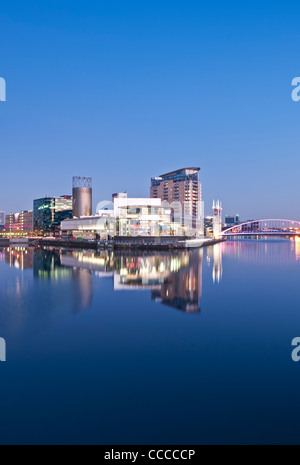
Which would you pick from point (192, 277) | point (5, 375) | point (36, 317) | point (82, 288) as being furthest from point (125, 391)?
point (192, 277)

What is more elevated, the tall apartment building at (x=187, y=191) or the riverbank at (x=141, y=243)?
the tall apartment building at (x=187, y=191)

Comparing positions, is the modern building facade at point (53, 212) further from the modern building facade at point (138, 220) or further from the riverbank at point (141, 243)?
the modern building facade at point (138, 220)

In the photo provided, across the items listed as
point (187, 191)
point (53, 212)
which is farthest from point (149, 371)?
point (53, 212)

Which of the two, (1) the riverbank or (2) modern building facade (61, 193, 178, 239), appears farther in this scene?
(2) modern building facade (61, 193, 178, 239)

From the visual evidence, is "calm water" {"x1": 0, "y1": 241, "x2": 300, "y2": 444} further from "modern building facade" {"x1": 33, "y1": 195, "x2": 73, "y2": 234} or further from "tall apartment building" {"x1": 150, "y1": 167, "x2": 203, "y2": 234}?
"modern building facade" {"x1": 33, "y1": 195, "x2": 73, "y2": 234}

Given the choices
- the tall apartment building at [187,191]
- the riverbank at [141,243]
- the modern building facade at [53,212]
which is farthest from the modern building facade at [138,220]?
the modern building facade at [53,212]

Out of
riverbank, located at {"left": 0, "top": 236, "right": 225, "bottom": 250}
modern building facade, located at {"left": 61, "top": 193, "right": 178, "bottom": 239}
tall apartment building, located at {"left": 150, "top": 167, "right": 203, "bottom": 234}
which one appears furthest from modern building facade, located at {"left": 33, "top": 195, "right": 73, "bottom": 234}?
modern building facade, located at {"left": 61, "top": 193, "right": 178, "bottom": 239}

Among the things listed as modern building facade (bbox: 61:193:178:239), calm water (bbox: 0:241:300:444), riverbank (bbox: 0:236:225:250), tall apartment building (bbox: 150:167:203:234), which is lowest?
calm water (bbox: 0:241:300:444)

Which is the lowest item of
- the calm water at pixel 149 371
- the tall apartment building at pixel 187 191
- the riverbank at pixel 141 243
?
the calm water at pixel 149 371

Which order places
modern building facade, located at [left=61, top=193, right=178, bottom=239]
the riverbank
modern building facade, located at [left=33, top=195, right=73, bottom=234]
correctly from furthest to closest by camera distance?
1. modern building facade, located at [left=33, top=195, right=73, bottom=234]
2. modern building facade, located at [left=61, top=193, right=178, bottom=239]
3. the riverbank

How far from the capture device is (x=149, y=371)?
11539 millimetres

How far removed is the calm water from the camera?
8.24 m

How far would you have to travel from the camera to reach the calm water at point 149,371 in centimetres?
824

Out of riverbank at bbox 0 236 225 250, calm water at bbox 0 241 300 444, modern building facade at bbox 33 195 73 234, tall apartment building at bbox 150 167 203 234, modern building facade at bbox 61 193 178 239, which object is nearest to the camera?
calm water at bbox 0 241 300 444
